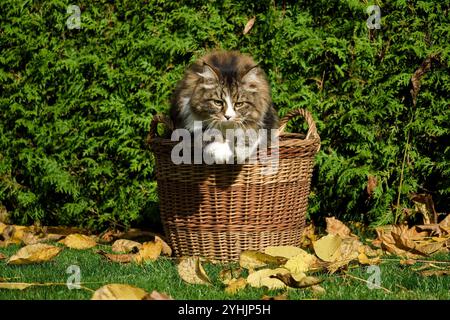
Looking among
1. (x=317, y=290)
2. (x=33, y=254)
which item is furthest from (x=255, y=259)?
(x=33, y=254)

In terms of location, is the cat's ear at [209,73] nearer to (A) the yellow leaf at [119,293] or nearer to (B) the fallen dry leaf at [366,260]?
(B) the fallen dry leaf at [366,260]

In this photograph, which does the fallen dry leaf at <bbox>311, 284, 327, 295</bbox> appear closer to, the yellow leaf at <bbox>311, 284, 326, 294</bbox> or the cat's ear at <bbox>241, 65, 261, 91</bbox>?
the yellow leaf at <bbox>311, 284, 326, 294</bbox>

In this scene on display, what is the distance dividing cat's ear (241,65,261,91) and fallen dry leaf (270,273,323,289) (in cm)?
121

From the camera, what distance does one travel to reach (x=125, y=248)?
13.0 feet

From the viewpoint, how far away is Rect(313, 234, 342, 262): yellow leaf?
3189mm

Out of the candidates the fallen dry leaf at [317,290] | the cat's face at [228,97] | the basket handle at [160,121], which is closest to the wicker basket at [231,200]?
the basket handle at [160,121]

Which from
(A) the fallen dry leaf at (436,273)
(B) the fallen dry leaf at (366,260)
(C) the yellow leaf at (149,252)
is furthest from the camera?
(C) the yellow leaf at (149,252)

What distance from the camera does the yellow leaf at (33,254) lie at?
335 centimetres

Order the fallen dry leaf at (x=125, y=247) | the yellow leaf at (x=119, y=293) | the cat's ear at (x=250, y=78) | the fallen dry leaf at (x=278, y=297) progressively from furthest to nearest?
the fallen dry leaf at (x=125, y=247) → the cat's ear at (x=250, y=78) → the fallen dry leaf at (x=278, y=297) → the yellow leaf at (x=119, y=293)

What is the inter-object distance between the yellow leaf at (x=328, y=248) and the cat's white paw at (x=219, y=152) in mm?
696

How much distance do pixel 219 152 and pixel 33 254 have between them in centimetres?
123

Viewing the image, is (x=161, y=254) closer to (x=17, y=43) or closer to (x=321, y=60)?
(x=321, y=60)

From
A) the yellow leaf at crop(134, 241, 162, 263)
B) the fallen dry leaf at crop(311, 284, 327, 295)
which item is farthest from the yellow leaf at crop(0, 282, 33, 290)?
the fallen dry leaf at crop(311, 284, 327, 295)
